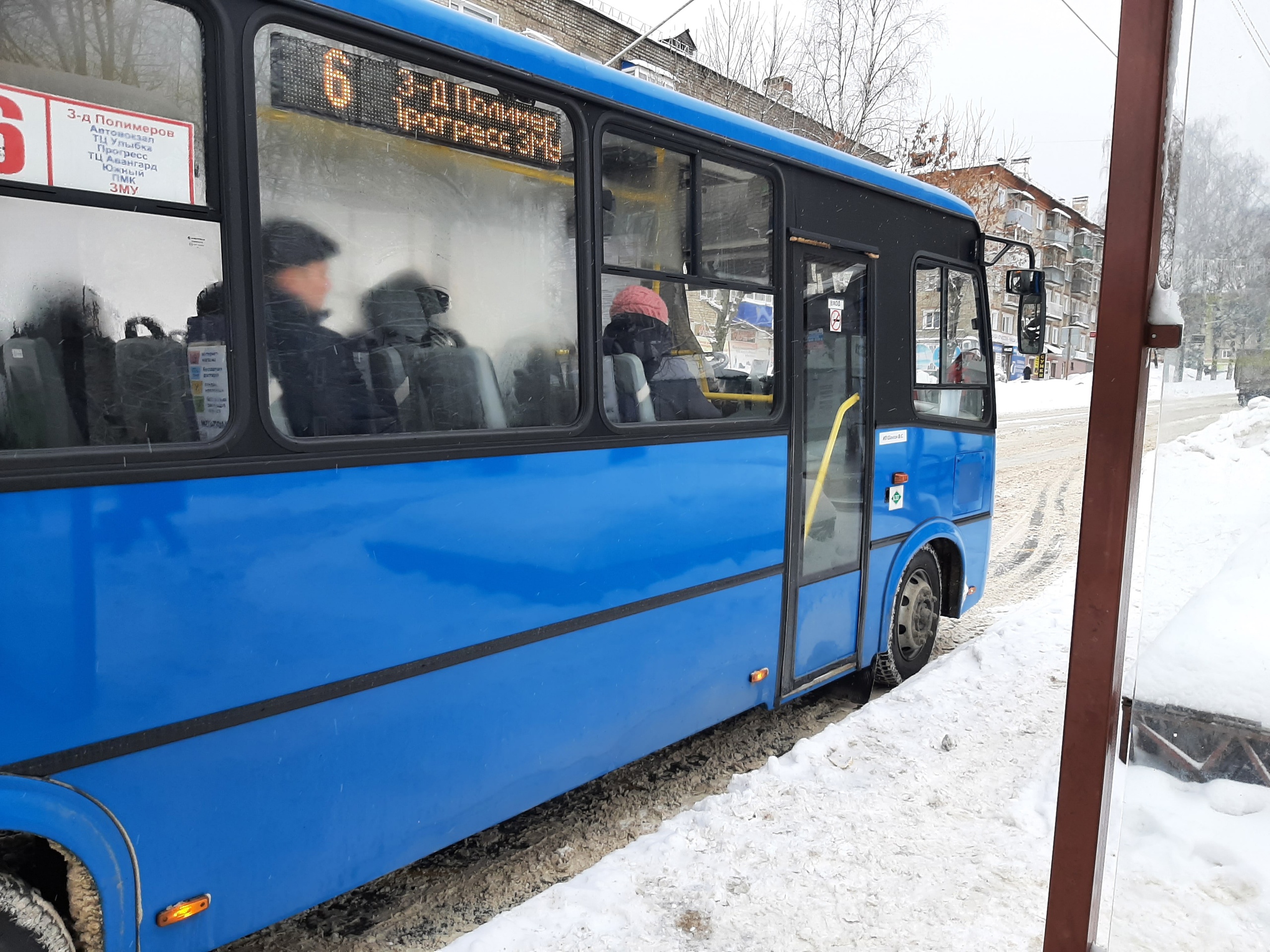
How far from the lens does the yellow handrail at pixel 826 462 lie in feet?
14.8

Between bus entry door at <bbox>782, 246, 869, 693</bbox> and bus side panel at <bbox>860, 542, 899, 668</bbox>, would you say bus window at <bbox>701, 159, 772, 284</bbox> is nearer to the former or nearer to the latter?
bus entry door at <bbox>782, 246, 869, 693</bbox>

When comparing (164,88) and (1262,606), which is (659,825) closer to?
(1262,606)

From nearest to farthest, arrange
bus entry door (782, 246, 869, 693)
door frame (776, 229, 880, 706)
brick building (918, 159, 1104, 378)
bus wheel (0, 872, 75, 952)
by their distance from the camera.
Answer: bus wheel (0, 872, 75, 952), door frame (776, 229, 880, 706), bus entry door (782, 246, 869, 693), brick building (918, 159, 1104, 378)

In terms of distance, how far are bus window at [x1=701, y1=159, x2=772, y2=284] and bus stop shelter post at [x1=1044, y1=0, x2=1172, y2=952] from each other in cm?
223

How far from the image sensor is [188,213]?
2.24 metres

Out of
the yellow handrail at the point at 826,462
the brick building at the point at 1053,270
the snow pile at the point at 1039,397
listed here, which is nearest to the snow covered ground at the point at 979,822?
the yellow handrail at the point at 826,462

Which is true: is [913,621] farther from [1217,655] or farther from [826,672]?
[1217,655]

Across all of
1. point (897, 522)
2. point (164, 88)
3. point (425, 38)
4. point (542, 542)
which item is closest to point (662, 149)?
point (425, 38)

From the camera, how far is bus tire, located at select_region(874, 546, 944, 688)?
5387 mm

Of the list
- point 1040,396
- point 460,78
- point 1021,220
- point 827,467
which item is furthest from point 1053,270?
point 460,78

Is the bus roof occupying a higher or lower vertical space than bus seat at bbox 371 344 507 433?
higher

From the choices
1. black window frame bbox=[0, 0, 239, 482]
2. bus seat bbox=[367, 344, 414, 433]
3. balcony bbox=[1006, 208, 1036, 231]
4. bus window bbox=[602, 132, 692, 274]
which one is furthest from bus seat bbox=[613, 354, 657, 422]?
balcony bbox=[1006, 208, 1036, 231]

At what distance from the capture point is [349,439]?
102 inches

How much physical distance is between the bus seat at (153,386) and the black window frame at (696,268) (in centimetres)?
145
